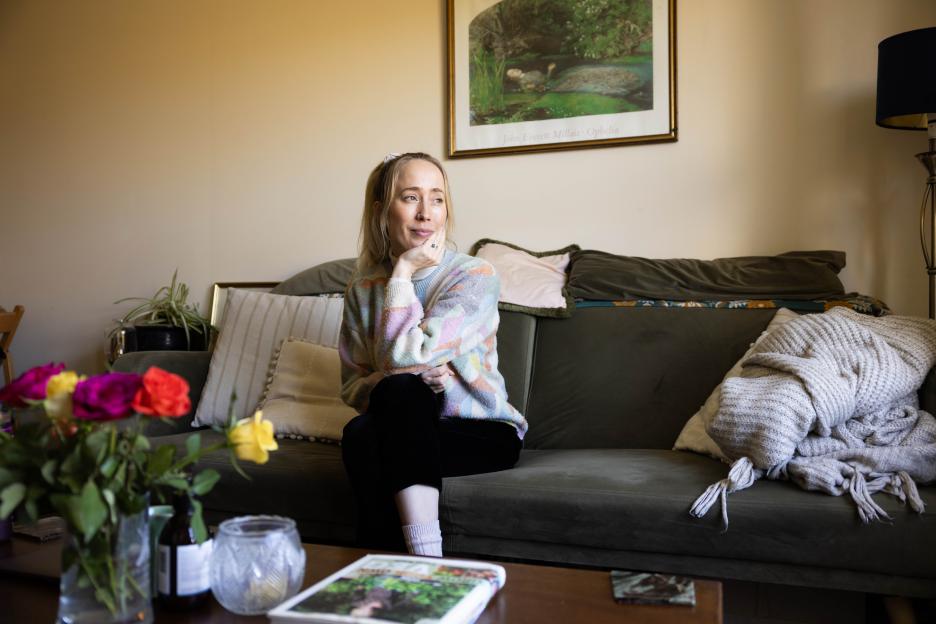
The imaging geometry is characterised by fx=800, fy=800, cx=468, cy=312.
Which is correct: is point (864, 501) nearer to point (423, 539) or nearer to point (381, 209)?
point (423, 539)

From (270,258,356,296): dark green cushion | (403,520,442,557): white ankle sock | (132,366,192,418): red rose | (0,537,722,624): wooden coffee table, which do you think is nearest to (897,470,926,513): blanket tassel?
(0,537,722,624): wooden coffee table

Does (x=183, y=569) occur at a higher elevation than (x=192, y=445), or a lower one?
lower

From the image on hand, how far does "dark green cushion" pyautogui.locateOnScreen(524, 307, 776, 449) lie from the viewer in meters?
2.18

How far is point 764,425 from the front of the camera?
5.24 feet

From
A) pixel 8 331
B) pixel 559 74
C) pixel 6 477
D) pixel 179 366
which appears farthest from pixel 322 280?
pixel 6 477

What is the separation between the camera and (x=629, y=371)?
227cm

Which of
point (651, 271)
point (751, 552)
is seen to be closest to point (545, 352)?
point (651, 271)

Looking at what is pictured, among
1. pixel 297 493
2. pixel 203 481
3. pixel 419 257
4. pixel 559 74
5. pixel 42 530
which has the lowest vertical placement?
pixel 297 493

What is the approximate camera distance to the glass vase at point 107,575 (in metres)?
0.88

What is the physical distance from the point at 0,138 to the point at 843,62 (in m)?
3.65

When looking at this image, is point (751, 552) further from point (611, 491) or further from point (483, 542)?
point (483, 542)

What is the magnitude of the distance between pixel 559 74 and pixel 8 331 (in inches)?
103

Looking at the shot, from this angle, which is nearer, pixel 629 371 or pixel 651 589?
pixel 651 589

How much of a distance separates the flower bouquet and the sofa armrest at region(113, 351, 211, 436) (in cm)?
159
